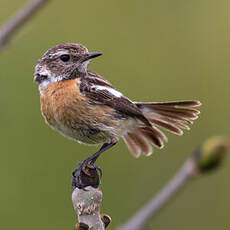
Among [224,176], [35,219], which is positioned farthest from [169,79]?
[35,219]

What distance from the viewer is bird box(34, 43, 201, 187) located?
479cm

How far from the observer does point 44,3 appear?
330 cm

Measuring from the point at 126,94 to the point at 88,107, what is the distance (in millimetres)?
2641

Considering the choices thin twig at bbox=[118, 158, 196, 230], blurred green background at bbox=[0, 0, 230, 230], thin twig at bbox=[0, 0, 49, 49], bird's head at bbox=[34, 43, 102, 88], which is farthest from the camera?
blurred green background at bbox=[0, 0, 230, 230]

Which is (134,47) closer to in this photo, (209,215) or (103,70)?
(103,70)

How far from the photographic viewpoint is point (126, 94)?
7.46 meters

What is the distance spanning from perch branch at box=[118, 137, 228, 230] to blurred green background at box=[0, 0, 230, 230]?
131 inches

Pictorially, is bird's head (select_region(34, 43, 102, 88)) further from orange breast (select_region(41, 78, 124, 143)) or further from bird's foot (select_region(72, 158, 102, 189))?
bird's foot (select_region(72, 158, 102, 189))

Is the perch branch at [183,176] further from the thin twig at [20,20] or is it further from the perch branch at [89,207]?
the thin twig at [20,20]

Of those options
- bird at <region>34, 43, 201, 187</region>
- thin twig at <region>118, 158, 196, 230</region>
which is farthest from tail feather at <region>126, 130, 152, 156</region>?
thin twig at <region>118, 158, 196, 230</region>

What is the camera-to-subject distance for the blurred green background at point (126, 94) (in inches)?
256

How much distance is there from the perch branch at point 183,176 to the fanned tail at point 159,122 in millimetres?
2625

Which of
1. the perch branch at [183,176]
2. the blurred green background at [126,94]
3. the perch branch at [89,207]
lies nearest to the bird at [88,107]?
the blurred green background at [126,94]

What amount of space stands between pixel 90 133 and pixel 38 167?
1.96 m
